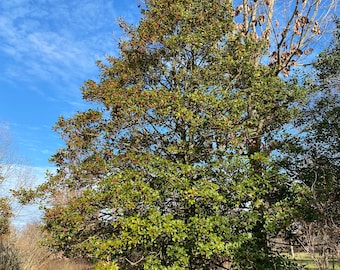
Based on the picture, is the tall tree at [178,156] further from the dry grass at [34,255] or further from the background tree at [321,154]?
the dry grass at [34,255]

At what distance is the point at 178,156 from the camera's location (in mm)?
6574

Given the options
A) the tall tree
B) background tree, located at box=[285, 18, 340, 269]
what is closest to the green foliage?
the tall tree

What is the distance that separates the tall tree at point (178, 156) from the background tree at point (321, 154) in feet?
1.58

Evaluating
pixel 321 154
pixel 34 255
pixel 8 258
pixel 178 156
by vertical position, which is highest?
pixel 321 154

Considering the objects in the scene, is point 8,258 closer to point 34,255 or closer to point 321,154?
point 34,255

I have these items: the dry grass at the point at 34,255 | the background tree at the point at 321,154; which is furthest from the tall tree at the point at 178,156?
the dry grass at the point at 34,255

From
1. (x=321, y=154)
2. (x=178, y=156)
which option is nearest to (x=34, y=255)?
(x=178, y=156)

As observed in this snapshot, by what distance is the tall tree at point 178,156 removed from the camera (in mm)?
5352

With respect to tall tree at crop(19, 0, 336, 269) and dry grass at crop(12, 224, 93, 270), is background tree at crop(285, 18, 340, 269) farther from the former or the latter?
dry grass at crop(12, 224, 93, 270)

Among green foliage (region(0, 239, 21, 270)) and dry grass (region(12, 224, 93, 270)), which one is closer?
green foliage (region(0, 239, 21, 270))

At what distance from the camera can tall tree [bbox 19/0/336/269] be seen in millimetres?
5352

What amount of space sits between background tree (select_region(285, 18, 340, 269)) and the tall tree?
482mm

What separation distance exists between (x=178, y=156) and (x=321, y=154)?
A: 3.51 m

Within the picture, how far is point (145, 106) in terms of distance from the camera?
20.4 feet
